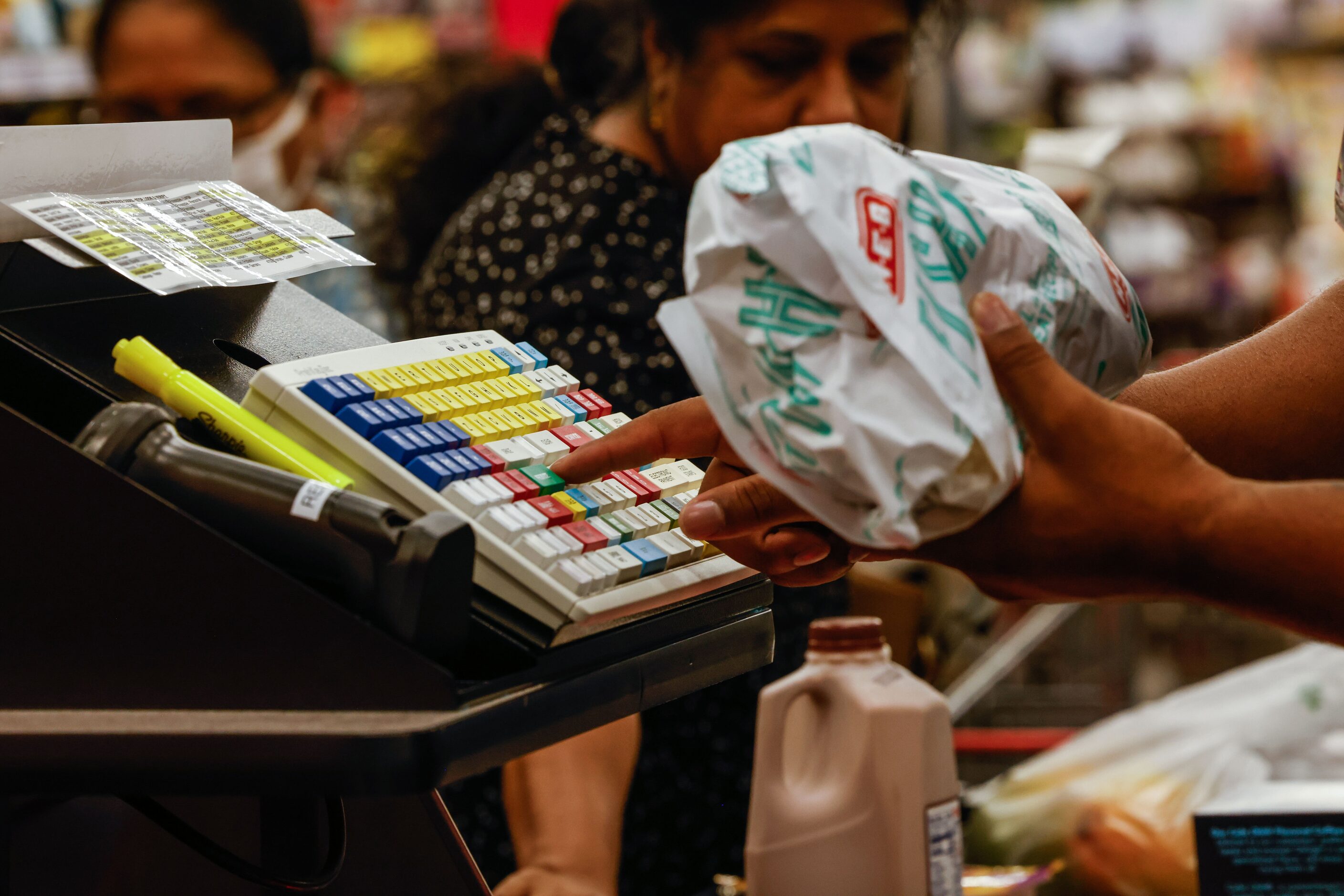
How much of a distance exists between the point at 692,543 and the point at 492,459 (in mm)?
134

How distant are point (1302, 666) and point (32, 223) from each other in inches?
57.8

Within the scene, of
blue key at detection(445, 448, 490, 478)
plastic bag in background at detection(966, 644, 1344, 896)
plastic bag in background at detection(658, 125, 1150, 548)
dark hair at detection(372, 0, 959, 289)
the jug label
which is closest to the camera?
plastic bag in background at detection(658, 125, 1150, 548)

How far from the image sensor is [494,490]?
0.73 m

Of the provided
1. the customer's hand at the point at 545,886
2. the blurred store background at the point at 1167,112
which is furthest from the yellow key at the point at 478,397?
the blurred store background at the point at 1167,112

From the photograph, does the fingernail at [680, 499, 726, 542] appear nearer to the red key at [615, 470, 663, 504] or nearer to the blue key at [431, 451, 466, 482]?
the red key at [615, 470, 663, 504]

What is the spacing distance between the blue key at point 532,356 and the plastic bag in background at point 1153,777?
2.36 ft

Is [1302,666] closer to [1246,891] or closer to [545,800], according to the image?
[1246,891]

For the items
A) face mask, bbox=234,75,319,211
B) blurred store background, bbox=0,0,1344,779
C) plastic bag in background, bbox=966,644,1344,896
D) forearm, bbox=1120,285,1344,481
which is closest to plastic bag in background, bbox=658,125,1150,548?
forearm, bbox=1120,285,1344,481

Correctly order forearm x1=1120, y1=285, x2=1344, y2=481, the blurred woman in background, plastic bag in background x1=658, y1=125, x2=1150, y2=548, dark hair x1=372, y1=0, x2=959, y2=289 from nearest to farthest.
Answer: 1. plastic bag in background x1=658, y1=125, x2=1150, y2=548
2. forearm x1=1120, y1=285, x2=1344, y2=481
3. the blurred woman in background
4. dark hair x1=372, y1=0, x2=959, y2=289

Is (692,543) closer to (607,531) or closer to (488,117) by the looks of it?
(607,531)

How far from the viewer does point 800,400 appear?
2.07ft

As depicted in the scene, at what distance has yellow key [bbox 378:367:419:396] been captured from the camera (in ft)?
2.54

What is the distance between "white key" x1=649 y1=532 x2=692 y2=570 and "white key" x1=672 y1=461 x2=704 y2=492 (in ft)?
0.23

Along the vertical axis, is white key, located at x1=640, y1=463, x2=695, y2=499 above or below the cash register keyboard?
below
